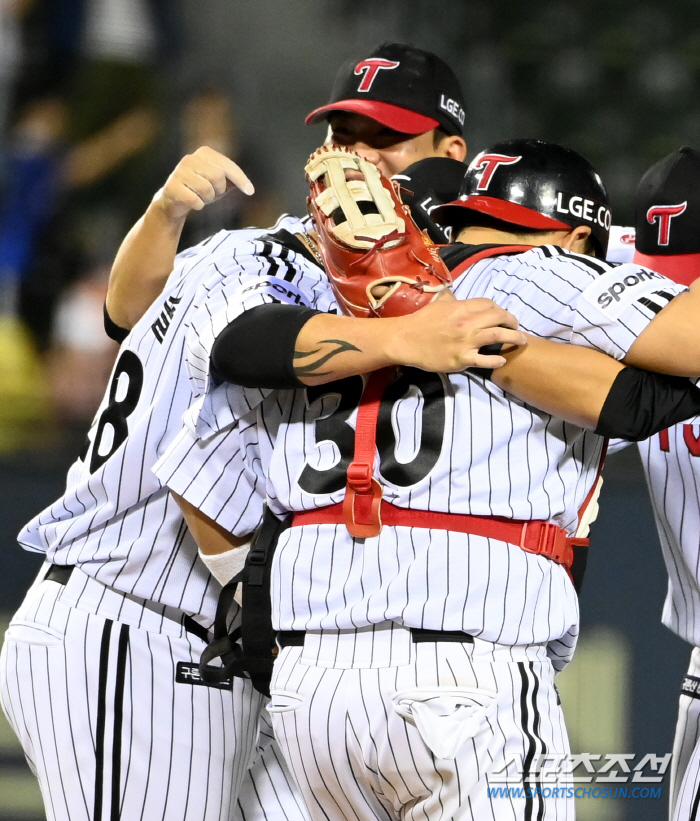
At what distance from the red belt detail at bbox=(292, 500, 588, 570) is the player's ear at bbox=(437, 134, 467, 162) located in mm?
1247

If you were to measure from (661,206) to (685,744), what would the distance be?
1228 millimetres

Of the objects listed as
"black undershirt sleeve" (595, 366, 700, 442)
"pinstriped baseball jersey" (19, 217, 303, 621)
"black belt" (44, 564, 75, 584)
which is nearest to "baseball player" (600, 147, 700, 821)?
"black undershirt sleeve" (595, 366, 700, 442)

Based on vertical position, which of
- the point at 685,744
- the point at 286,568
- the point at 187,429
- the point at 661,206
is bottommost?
the point at 685,744

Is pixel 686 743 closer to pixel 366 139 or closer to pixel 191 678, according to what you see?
pixel 191 678

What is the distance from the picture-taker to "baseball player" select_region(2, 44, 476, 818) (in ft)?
7.57

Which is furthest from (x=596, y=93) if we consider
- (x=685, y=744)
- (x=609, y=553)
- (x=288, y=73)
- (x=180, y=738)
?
(x=180, y=738)

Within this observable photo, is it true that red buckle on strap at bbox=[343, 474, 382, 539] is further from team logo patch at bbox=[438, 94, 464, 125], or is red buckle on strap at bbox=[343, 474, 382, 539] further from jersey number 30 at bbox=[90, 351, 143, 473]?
team logo patch at bbox=[438, 94, 464, 125]

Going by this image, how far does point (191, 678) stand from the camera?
7.73ft

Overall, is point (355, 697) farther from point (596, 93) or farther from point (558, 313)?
point (596, 93)

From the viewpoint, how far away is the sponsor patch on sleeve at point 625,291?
1744mm

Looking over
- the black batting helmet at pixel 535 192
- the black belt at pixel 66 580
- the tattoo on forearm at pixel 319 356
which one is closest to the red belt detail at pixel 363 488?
the tattoo on forearm at pixel 319 356

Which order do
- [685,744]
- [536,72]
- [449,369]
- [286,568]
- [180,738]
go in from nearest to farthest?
[449,369] → [286,568] → [180,738] → [685,744] → [536,72]

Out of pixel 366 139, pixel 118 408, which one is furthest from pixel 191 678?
pixel 366 139

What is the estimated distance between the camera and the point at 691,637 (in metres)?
2.58
